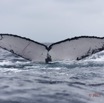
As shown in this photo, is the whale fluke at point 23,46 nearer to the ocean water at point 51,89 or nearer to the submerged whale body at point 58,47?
the submerged whale body at point 58,47

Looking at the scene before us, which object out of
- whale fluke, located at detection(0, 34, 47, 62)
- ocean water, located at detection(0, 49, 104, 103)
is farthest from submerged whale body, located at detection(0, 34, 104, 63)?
ocean water, located at detection(0, 49, 104, 103)

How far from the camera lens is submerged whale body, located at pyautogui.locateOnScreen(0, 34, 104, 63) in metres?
9.66

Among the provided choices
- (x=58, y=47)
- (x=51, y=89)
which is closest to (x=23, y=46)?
(x=58, y=47)

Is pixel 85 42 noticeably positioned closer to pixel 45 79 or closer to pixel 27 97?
pixel 45 79

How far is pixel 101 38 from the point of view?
959 cm

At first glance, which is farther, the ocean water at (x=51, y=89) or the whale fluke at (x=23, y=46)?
the whale fluke at (x=23, y=46)

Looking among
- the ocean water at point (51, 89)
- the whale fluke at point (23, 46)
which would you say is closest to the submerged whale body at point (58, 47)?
the whale fluke at point (23, 46)

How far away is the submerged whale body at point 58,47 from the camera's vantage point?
9.66 metres

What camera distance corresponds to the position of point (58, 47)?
390 inches

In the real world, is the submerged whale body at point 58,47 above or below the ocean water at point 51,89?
above

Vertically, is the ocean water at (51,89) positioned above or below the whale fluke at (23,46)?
below

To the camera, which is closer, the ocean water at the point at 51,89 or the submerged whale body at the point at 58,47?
the ocean water at the point at 51,89

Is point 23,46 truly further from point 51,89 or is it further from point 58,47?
point 51,89

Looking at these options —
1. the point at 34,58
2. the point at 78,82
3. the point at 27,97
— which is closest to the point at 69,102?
the point at 27,97
